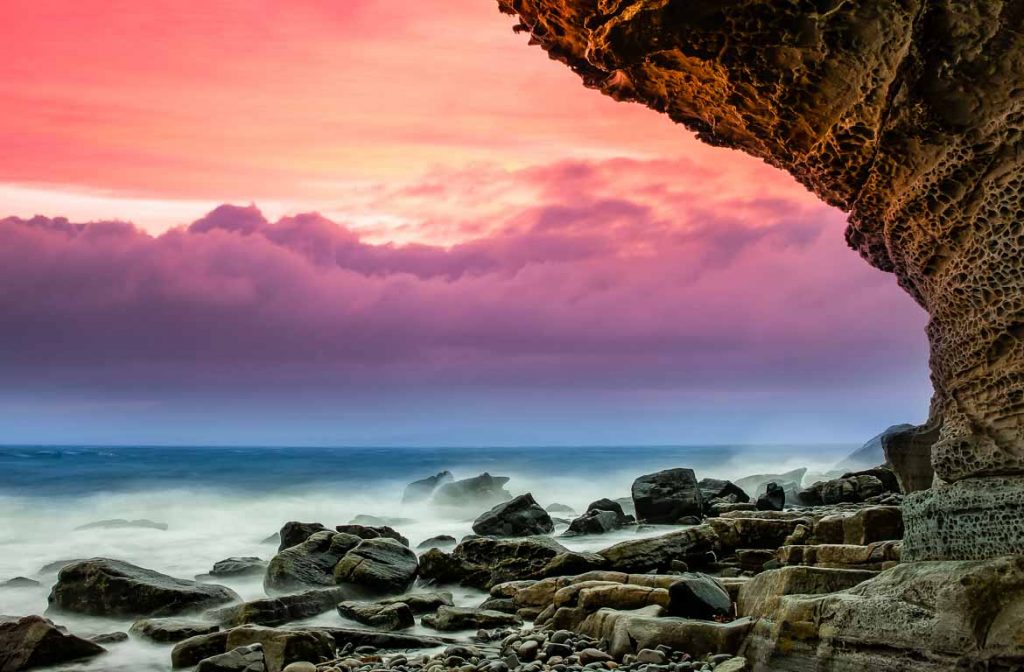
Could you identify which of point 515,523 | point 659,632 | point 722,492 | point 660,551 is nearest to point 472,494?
point 722,492

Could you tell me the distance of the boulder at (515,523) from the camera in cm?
1669

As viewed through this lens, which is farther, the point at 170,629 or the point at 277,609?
the point at 277,609

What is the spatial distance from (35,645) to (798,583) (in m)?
6.91

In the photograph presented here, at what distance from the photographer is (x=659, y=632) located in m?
7.09

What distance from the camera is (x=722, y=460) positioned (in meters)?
82.0

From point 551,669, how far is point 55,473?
53876 mm

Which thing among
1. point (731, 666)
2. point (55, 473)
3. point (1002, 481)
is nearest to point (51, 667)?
point (731, 666)

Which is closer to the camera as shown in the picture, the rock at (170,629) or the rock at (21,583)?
the rock at (170,629)

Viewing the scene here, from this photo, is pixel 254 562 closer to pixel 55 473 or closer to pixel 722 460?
pixel 55 473

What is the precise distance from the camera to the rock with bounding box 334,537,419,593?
1135 centimetres

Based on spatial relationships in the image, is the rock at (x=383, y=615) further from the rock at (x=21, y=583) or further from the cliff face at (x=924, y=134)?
the rock at (x=21, y=583)

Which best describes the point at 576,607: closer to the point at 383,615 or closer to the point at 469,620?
the point at 469,620

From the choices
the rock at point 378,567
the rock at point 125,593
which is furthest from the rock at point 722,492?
the rock at point 125,593

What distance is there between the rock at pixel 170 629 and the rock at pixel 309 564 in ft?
7.76
